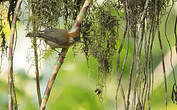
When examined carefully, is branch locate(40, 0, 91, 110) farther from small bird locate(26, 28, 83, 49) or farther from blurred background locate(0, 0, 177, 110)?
blurred background locate(0, 0, 177, 110)

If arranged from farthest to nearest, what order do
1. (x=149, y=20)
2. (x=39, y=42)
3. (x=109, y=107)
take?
(x=109, y=107) < (x=39, y=42) < (x=149, y=20)

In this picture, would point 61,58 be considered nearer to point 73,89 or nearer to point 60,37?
point 60,37

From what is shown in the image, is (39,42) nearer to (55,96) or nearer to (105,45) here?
(105,45)

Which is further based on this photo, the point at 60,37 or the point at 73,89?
the point at 73,89

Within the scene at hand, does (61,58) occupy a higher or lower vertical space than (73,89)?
higher

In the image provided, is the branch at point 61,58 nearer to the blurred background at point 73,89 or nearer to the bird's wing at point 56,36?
the bird's wing at point 56,36

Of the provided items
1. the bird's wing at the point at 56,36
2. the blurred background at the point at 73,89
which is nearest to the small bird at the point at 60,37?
the bird's wing at the point at 56,36

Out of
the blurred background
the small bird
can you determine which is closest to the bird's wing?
the small bird

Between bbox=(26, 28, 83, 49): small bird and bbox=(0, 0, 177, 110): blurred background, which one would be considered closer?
bbox=(26, 28, 83, 49): small bird

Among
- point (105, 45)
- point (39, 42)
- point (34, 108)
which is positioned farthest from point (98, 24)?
point (34, 108)

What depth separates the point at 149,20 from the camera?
85 cm

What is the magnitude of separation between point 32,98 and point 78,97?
24 centimetres

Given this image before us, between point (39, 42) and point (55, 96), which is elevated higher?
point (39, 42)

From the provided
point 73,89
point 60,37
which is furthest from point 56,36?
point 73,89
